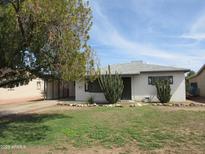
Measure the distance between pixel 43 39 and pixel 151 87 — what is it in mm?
15051

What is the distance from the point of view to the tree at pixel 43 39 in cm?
958

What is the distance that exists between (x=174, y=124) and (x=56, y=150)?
6.04m

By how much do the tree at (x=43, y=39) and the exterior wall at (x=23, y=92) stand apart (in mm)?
14314

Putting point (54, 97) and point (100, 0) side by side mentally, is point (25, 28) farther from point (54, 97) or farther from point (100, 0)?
point (54, 97)

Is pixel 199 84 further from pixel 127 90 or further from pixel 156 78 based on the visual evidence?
pixel 127 90

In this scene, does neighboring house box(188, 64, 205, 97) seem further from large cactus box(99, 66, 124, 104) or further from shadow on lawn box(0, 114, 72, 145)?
shadow on lawn box(0, 114, 72, 145)

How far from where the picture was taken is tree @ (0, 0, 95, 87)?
958 centimetres

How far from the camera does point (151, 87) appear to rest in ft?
77.6

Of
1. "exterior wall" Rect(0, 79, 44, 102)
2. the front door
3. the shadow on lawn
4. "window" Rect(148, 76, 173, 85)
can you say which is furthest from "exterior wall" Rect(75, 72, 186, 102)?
the shadow on lawn

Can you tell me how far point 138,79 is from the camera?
78.5 ft

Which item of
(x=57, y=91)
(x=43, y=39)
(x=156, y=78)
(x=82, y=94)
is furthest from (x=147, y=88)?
(x=43, y=39)

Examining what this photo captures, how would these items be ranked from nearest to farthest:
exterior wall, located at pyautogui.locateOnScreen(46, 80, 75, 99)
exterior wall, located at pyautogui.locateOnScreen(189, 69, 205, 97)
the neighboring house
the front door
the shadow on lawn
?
the shadow on lawn < the front door < exterior wall, located at pyautogui.locateOnScreen(46, 80, 75, 99) < exterior wall, located at pyautogui.locateOnScreen(189, 69, 205, 97) < the neighboring house

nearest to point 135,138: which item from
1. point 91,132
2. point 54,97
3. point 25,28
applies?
point 91,132

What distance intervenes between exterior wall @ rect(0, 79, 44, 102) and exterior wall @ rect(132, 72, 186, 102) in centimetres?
1306
